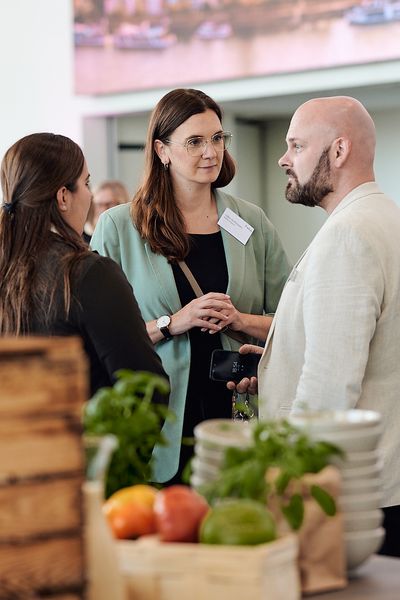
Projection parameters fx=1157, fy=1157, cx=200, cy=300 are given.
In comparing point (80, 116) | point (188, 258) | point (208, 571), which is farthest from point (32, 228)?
point (80, 116)

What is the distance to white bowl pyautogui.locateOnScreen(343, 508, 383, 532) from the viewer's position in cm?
182

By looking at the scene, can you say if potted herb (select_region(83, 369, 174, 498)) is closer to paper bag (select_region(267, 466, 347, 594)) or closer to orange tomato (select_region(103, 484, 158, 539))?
orange tomato (select_region(103, 484, 158, 539))

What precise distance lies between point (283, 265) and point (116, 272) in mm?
1107

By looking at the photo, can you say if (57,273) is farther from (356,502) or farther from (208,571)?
(208,571)

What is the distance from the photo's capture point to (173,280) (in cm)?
350

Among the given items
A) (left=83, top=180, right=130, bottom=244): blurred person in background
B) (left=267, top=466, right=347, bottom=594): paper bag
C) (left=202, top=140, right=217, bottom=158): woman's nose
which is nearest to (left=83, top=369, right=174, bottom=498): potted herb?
(left=267, top=466, right=347, bottom=594): paper bag

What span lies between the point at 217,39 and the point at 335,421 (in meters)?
7.74

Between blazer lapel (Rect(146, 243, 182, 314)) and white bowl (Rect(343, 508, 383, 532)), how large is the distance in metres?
1.72

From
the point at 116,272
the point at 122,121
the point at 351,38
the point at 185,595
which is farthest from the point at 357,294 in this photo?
the point at 122,121

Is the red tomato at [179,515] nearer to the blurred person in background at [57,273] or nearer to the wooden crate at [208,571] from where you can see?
the wooden crate at [208,571]

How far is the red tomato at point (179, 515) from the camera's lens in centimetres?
156

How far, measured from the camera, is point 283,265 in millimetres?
3689

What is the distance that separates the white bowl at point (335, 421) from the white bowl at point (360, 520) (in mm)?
141

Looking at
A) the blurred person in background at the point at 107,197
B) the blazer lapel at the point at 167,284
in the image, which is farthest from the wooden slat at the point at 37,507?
the blurred person in background at the point at 107,197
